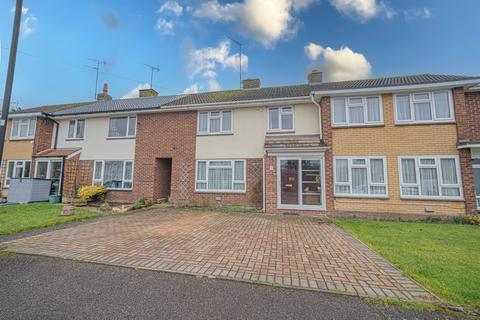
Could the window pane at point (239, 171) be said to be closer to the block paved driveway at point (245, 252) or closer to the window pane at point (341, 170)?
the block paved driveway at point (245, 252)

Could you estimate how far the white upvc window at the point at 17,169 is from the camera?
48.6 feet

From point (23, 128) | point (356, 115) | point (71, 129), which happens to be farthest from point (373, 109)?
point (23, 128)

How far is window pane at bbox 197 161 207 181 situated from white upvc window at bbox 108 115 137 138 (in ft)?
16.3

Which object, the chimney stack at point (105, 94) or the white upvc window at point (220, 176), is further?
the chimney stack at point (105, 94)

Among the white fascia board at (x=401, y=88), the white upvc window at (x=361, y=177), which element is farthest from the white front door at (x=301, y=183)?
the white fascia board at (x=401, y=88)

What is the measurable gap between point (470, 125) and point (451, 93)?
6.30 ft

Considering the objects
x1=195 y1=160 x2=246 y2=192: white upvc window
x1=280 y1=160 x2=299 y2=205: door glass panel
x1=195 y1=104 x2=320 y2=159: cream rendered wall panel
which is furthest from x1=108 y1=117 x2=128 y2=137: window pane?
x1=280 y1=160 x2=299 y2=205: door glass panel

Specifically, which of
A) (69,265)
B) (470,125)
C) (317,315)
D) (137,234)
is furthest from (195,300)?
(470,125)

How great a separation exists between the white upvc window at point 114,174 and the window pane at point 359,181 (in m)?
12.4

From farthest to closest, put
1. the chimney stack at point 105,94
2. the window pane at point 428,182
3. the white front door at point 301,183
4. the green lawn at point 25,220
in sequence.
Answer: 1. the chimney stack at point 105,94
2. the white front door at point 301,183
3. the window pane at point 428,182
4. the green lawn at point 25,220

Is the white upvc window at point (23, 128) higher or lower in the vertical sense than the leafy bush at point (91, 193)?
higher

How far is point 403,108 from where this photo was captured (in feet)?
32.7

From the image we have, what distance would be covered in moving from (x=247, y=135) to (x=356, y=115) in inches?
219

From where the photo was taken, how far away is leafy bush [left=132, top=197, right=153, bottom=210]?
11.6 m
